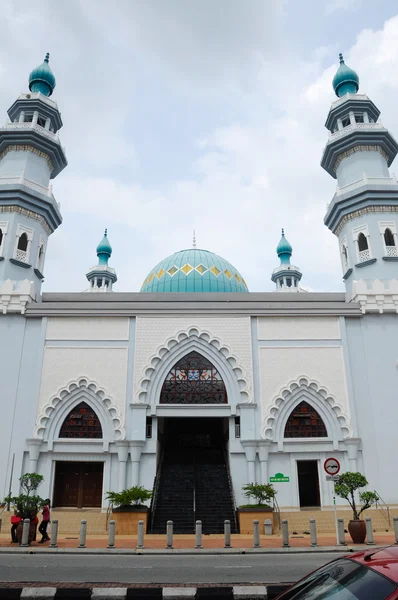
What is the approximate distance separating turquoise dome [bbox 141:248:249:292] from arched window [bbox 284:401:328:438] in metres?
9.24

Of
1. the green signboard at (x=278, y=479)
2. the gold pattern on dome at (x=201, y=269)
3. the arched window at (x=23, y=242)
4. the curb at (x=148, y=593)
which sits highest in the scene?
the gold pattern on dome at (x=201, y=269)

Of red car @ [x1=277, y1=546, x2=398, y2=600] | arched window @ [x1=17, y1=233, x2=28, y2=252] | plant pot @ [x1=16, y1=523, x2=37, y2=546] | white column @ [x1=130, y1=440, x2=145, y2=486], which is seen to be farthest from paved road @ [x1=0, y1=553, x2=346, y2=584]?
arched window @ [x1=17, y1=233, x2=28, y2=252]

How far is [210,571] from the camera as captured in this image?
31.6ft

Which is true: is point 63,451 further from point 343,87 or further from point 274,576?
point 343,87

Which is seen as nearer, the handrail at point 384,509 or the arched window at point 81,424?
the handrail at point 384,509

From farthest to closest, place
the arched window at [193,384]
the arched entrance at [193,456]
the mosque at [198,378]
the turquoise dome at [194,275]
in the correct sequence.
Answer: the turquoise dome at [194,275], the arched window at [193,384], the mosque at [198,378], the arched entrance at [193,456]

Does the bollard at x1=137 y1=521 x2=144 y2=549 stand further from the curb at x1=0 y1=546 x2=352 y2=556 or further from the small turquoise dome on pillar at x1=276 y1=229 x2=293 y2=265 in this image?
the small turquoise dome on pillar at x1=276 y1=229 x2=293 y2=265

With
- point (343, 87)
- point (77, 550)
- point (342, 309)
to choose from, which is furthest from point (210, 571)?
point (343, 87)

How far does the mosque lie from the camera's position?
65.7ft

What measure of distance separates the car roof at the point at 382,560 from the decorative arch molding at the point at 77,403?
→ 59.2 ft

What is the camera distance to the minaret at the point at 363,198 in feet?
74.5

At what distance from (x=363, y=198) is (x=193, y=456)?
1464 centimetres

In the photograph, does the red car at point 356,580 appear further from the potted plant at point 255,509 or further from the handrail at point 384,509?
the handrail at point 384,509

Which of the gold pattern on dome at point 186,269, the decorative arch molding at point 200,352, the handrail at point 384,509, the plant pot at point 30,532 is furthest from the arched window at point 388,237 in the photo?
the plant pot at point 30,532
